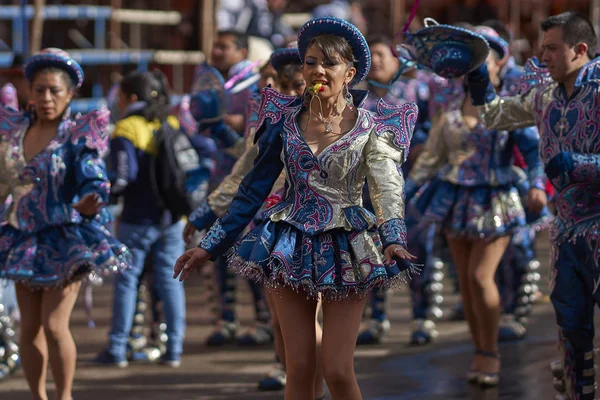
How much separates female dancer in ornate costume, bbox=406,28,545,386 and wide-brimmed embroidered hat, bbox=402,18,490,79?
3.93 feet

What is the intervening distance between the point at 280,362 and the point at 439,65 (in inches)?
86.5

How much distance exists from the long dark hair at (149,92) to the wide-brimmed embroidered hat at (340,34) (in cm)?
317

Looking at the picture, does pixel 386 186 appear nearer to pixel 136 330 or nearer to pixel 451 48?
pixel 451 48

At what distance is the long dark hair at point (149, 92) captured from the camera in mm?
8195

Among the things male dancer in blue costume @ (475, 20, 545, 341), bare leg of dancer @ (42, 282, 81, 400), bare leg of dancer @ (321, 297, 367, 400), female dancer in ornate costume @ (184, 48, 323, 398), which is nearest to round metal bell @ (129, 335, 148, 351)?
female dancer in ornate costume @ (184, 48, 323, 398)

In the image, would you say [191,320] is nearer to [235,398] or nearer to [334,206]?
[235,398]

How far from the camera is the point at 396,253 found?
4.70 metres

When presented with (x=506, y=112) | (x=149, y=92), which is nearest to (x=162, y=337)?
(x=149, y=92)

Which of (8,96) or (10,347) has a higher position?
(8,96)

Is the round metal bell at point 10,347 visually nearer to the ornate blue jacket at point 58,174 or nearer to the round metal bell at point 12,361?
the round metal bell at point 12,361

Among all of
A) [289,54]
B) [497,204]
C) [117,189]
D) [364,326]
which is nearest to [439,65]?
[289,54]

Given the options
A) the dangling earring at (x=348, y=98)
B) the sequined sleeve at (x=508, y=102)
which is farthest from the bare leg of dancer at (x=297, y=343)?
the sequined sleeve at (x=508, y=102)

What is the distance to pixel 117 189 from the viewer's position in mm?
8070

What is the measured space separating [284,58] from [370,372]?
223 centimetres
